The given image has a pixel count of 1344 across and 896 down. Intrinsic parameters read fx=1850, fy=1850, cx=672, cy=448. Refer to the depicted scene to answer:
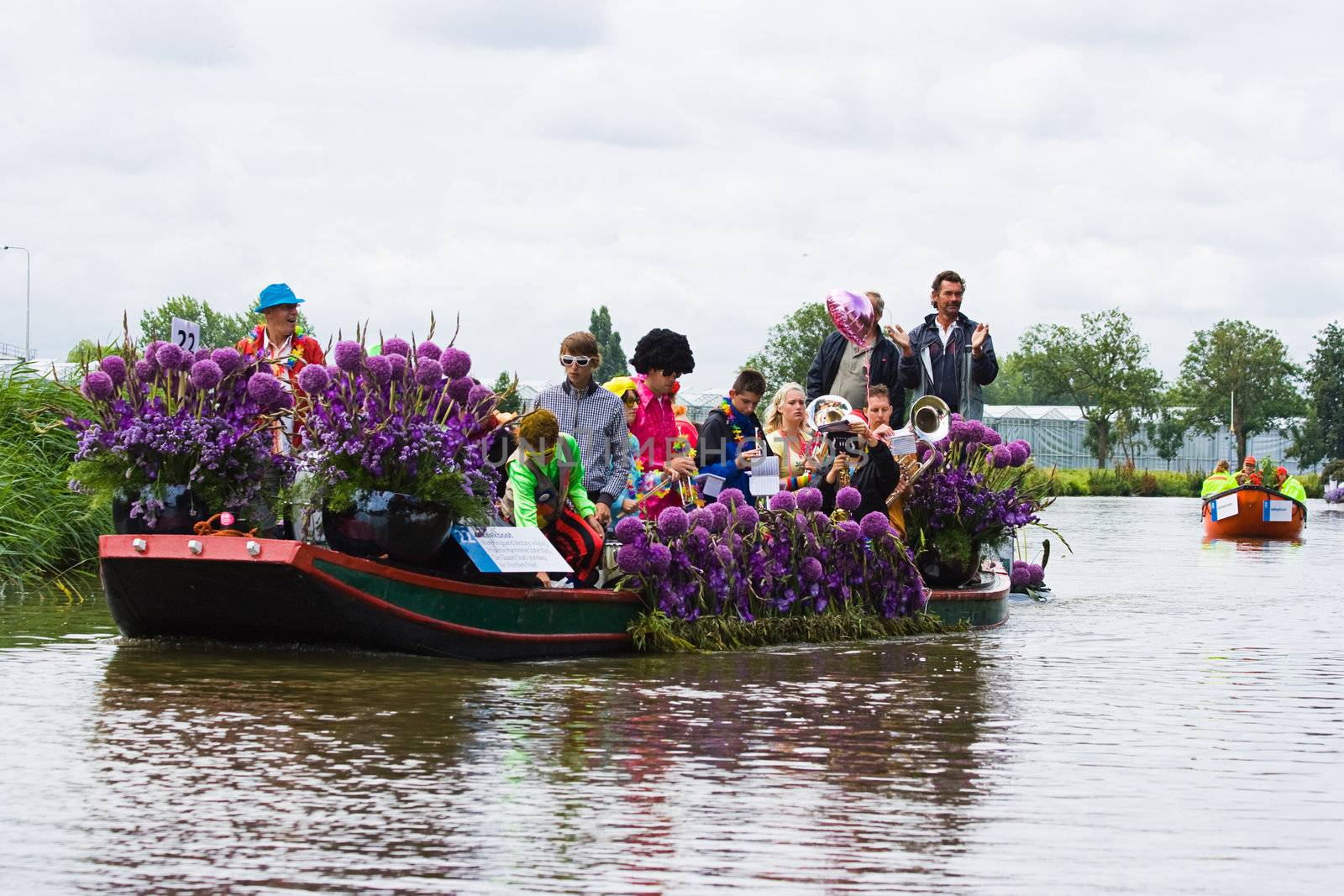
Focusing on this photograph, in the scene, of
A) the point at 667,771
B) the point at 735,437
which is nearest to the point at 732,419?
the point at 735,437

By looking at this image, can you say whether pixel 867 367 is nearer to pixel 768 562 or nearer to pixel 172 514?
pixel 768 562

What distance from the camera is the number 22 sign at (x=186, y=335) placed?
35.3 feet

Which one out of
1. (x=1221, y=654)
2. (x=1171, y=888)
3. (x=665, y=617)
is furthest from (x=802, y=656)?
(x=1171, y=888)

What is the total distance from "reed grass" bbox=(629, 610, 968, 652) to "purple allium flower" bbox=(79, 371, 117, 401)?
10.9 feet

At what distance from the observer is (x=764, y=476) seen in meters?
12.1

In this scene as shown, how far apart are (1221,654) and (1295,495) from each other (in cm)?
2835

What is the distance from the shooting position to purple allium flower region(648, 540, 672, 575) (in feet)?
35.4

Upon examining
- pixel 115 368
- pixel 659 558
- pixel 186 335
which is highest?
pixel 186 335

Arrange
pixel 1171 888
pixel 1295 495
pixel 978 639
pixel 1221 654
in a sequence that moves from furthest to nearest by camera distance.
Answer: pixel 1295 495
pixel 978 639
pixel 1221 654
pixel 1171 888

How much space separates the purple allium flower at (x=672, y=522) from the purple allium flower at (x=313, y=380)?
7.30 feet

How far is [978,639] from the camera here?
1294 centimetres

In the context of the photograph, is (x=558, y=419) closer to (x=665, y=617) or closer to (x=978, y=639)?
(x=665, y=617)

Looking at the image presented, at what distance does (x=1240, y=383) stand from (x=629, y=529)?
8862 cm

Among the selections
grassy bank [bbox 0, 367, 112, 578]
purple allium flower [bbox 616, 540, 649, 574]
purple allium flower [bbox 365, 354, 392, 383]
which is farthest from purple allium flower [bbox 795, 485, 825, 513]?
grassy bank [bbox 0, 367, 112, 578]
